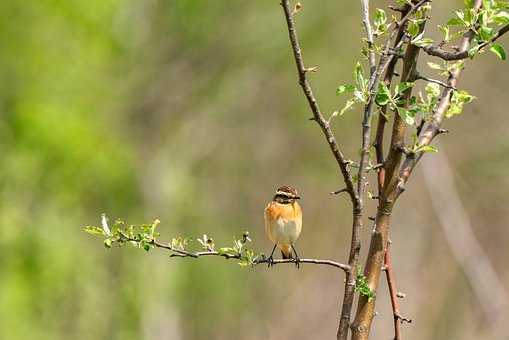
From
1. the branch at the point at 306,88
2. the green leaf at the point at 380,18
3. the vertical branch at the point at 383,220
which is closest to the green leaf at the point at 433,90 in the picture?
the vertical branch at the point at 383,220

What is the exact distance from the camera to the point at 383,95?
287 cm

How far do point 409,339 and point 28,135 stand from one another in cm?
666

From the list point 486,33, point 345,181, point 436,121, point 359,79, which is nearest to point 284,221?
point 436,121

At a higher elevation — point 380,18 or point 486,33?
point 380,18

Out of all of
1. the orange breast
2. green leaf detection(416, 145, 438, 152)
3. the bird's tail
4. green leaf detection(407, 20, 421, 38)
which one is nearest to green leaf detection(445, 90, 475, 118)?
green leaf detection(416, 145, 438, 152)

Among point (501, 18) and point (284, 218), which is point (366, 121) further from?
point (284, 218)

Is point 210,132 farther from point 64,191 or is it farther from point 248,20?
point 64,191

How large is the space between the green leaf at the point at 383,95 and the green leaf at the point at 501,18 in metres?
0.39

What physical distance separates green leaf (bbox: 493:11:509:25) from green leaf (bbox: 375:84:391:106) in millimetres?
386

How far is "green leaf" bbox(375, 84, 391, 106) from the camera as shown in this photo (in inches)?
112

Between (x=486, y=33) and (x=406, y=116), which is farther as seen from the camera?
(x=406, y=116)

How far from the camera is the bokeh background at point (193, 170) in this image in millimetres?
13398

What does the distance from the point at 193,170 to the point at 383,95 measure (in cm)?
1485

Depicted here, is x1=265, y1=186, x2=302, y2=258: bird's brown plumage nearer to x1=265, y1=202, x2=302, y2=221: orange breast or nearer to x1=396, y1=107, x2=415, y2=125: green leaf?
x1=265, y1=202, x2=302, y2=221: orange breast
